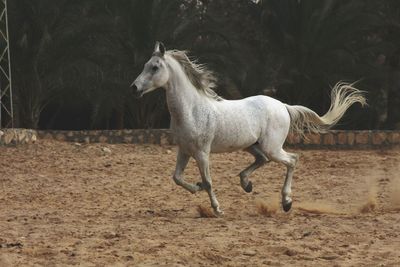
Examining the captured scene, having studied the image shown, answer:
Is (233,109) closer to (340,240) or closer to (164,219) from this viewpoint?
(164,219)

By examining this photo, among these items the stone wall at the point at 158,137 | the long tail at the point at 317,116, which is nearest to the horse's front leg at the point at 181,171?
the long tail at the point at 317,116

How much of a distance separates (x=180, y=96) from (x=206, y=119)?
36 centimetres

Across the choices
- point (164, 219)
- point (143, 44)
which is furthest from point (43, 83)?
point (164, 219)

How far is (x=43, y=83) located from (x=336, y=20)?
267 inches

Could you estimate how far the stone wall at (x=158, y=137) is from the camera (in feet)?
48.0

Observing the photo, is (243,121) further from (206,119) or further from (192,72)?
(192,72)

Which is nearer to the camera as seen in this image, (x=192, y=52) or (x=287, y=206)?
(x=287, y=206)

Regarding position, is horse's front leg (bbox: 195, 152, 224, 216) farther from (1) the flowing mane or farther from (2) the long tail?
(2) the long tail

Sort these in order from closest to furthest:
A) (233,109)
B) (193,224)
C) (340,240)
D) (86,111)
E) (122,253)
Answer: (122,253)
(340,240)
(193,224)
(233,109)
(86,111)

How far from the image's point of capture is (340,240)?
22.8ft

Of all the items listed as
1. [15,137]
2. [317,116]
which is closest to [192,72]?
[317,116]

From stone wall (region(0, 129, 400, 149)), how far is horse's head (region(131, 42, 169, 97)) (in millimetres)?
5909

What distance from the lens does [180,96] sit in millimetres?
8508

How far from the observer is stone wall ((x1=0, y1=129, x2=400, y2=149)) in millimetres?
14636
